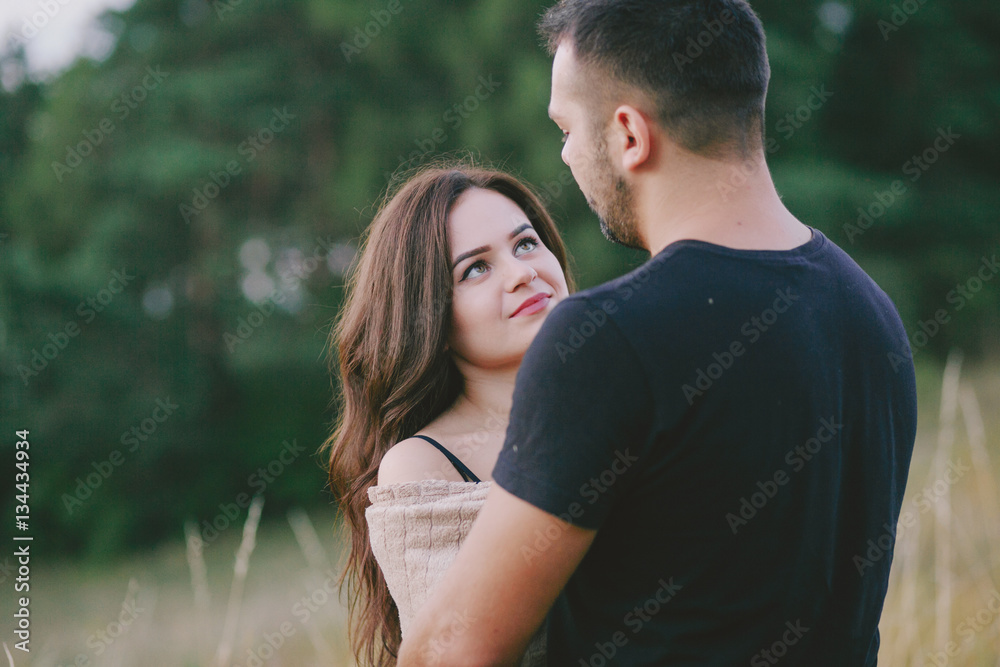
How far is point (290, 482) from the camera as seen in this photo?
13.9 m

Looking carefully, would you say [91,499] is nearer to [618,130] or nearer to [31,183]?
[31,183]

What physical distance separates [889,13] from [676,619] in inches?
453

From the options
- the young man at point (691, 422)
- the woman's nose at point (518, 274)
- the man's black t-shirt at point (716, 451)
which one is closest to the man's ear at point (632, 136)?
the young man at point (691, 422)

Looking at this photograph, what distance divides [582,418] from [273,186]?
13233 mm

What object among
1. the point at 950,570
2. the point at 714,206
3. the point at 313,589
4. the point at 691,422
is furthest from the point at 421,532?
the point at 313,589

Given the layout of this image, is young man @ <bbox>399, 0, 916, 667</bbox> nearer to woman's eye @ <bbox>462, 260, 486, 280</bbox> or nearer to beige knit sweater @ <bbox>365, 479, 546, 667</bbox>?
beige knit sweater @ <bbox>365, 479, 546, 667</bbox>

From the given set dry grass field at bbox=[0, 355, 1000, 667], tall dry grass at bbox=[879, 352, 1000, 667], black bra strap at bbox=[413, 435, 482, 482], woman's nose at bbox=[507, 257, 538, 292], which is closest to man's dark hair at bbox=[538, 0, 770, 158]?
woman's nose at bbox=[507, 257, 538, 292]

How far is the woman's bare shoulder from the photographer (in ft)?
6.12

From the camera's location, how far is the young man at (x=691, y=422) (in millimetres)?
1217

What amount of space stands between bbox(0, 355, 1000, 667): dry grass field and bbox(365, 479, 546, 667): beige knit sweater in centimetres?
77

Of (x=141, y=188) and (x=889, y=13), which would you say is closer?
(x=889, y=13)

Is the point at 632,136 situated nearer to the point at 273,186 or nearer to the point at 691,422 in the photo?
the point at 691,422

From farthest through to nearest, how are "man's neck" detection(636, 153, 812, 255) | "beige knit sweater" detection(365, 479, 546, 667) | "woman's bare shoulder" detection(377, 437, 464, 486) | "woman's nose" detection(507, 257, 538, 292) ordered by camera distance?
1. "woman's nose" detection(507, 257, 538, 292)
2. "woman's bare shoulder" detection(377, 437, 464, 486)
3. "beige knit sweater" detection(365, 479, 546, 667)
4. "man's neck" detection(636, 153, 812, 255)

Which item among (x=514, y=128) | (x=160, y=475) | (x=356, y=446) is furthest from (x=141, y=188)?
(x=356, y=446)
